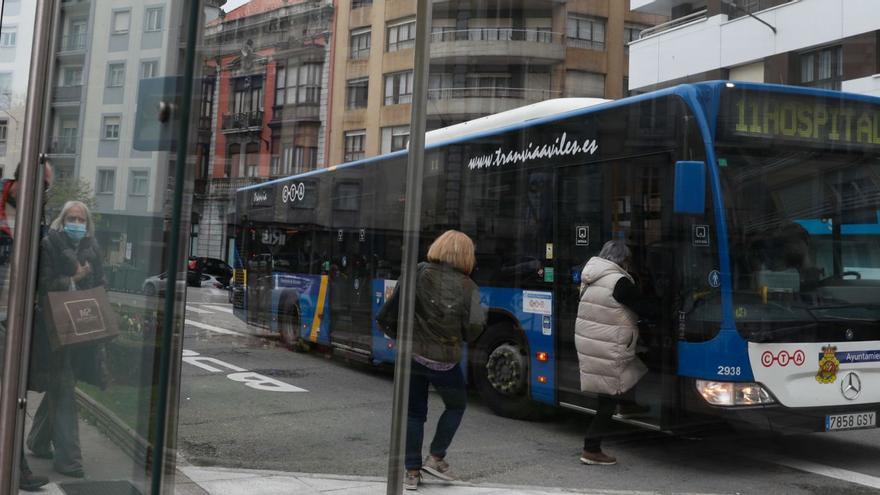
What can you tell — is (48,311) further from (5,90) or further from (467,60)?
(467,60)

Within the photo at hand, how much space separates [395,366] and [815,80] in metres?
3.73

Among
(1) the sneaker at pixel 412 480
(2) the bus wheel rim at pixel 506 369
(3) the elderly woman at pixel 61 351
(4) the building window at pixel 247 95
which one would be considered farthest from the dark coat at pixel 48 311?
(2) the bus wheel rim at pixel 506 369

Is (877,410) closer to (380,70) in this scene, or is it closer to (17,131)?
(380,70)

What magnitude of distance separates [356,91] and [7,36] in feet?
5.04

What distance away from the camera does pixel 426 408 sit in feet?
15.2

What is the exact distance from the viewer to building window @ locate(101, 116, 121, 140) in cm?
225

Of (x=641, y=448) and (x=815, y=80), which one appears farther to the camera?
(x=641, y=448)

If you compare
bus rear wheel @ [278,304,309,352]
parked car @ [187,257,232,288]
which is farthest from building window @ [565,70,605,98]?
parked car @ [187,257,232,288]

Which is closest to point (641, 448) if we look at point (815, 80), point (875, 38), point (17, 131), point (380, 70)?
point (815, 80)

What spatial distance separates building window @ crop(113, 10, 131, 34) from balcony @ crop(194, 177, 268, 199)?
1.50ft

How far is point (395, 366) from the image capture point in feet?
11.1

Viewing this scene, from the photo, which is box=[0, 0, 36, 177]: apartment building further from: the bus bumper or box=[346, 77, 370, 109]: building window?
the bus bumper

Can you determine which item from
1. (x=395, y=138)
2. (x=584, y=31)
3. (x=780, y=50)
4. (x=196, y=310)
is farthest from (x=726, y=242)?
(x=196, y=310)

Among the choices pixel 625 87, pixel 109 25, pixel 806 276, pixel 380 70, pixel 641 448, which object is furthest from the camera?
pixel 641 448
